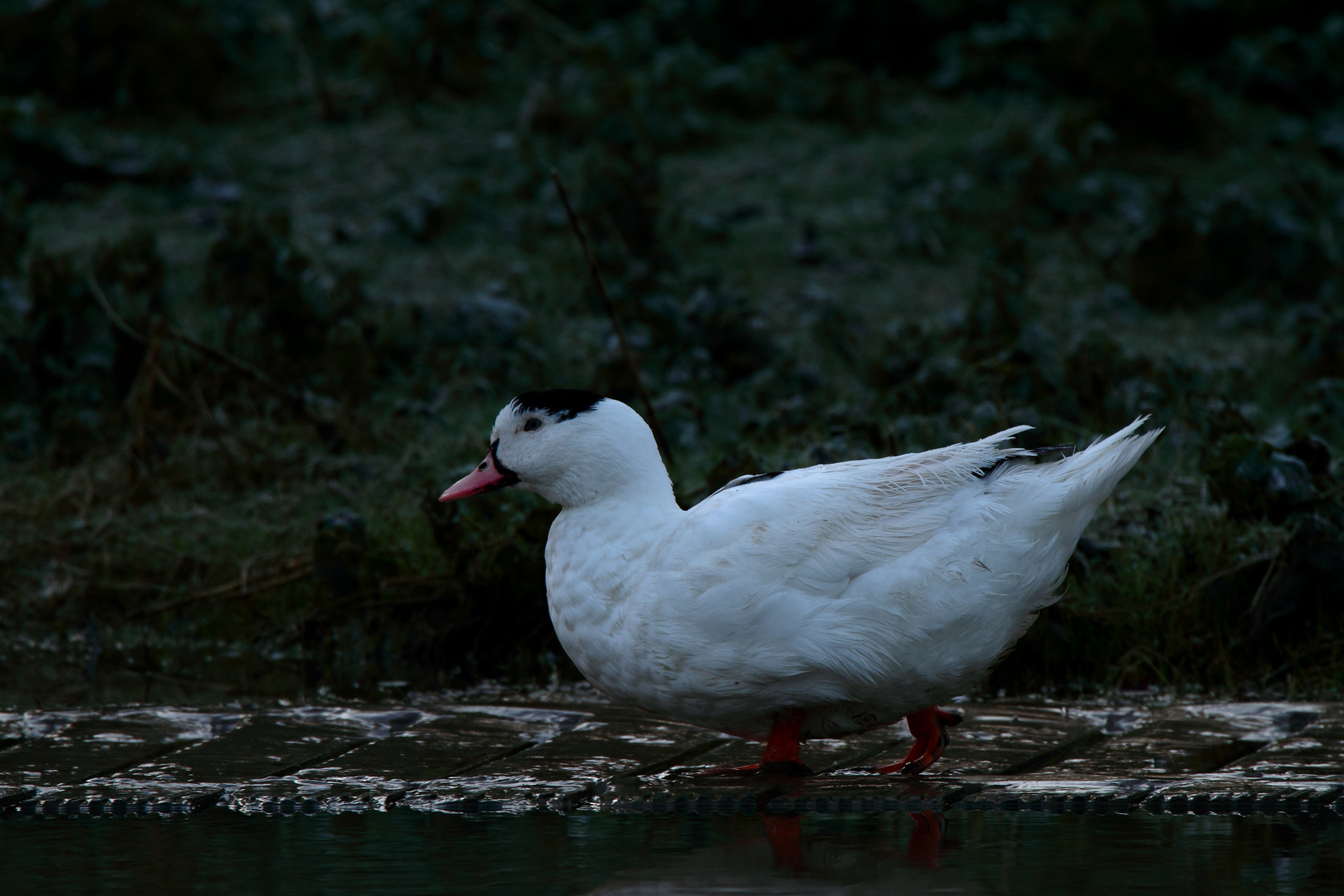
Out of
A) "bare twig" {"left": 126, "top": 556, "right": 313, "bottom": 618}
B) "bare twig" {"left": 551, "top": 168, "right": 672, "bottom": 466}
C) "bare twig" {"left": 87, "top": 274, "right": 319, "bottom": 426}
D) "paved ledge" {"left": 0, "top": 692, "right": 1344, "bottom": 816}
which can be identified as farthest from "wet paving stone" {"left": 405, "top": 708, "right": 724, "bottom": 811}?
"bare twig" {"left": 87, "top": 274, "right": 319, "bottom": 426}

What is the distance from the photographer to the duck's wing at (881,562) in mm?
3408

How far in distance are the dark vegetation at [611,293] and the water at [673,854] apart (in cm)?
172

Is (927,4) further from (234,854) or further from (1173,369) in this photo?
(234,854)

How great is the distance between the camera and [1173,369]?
669 cm

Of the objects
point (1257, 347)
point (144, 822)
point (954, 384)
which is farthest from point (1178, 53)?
point (144, 822)

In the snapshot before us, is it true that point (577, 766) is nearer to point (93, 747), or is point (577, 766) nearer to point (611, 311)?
point (93, 747)

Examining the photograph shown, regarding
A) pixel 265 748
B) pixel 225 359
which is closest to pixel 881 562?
pixel 265 748

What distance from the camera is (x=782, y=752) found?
358cm

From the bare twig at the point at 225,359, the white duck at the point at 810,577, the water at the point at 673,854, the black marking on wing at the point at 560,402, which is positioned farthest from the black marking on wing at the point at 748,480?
the bare twig at the point at 225,359

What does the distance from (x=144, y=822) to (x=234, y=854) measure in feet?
1.17

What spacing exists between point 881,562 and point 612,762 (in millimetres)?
802

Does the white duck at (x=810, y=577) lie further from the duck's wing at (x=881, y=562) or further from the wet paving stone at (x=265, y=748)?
the wet paving stone at (x=265, y=748)

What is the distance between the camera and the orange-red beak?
3.97m

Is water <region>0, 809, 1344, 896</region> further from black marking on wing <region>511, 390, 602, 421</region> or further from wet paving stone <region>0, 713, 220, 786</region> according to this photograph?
black marking on wing <region>511, 390, 602, 421</region>
